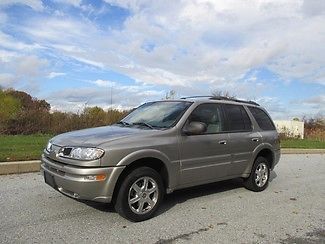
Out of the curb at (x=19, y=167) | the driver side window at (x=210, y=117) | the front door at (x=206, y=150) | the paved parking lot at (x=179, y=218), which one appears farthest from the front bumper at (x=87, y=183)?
the curb at (x=19, y=167)

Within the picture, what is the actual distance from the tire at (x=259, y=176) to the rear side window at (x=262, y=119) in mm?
702

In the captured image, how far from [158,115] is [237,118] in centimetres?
174

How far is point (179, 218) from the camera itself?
6062 millimetres

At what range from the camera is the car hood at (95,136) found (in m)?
5.63

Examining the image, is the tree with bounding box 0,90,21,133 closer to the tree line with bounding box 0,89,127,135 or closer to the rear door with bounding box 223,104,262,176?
the tree line with bounding box 0,89,127,135

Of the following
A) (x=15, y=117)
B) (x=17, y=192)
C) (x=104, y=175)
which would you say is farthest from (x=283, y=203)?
(x=15, y=117)

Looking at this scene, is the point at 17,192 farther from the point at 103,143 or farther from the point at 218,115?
the point at 218,115

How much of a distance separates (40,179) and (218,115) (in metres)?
3.78

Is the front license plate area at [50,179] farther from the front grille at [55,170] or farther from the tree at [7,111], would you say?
the tree at [7,111]

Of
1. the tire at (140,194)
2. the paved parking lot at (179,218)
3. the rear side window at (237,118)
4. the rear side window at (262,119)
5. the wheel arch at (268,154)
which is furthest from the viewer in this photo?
the rear side window at (262,119)

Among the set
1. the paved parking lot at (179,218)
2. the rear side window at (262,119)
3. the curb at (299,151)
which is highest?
the rear side window at (262,119)

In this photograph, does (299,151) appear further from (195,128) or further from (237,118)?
(195,128)

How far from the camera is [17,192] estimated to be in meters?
7.13

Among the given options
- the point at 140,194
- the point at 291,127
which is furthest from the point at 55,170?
the point at 291,127
